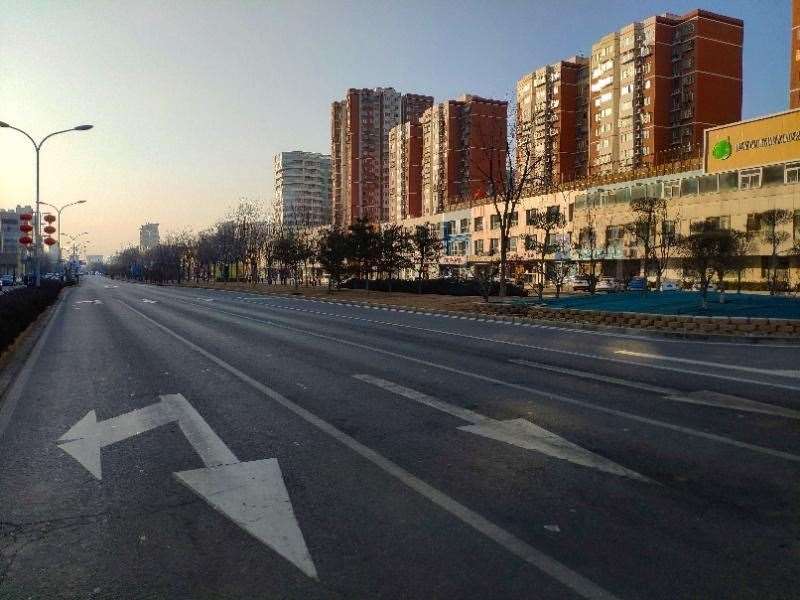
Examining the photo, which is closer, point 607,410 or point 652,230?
point 607,410

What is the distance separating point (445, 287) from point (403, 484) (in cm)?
3946

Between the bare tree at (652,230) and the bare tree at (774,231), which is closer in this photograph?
the bare tree at (652,230)

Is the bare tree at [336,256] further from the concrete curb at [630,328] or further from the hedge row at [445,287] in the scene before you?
the concrete curb at [630,328]

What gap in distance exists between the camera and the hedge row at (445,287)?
1591 inches

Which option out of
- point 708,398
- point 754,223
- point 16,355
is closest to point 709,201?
point 754,223

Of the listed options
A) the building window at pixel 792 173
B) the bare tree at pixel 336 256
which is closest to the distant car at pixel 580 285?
the building window at pixel 792 173

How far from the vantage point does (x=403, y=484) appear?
474 cm

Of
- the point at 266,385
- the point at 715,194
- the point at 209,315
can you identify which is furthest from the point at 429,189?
the point at 266,385

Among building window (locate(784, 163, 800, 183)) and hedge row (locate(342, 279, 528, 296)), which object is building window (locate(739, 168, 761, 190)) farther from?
hedge row (locate(342, 279, 528, 296))

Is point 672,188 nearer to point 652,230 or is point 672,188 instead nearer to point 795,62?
point 652,230

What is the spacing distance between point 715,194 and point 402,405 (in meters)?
51.7

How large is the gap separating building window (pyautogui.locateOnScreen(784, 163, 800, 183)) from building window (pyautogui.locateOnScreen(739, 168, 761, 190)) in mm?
2112

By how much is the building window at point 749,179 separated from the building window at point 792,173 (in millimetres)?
2112

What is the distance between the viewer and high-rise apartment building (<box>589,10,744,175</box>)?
73000 millimetres
